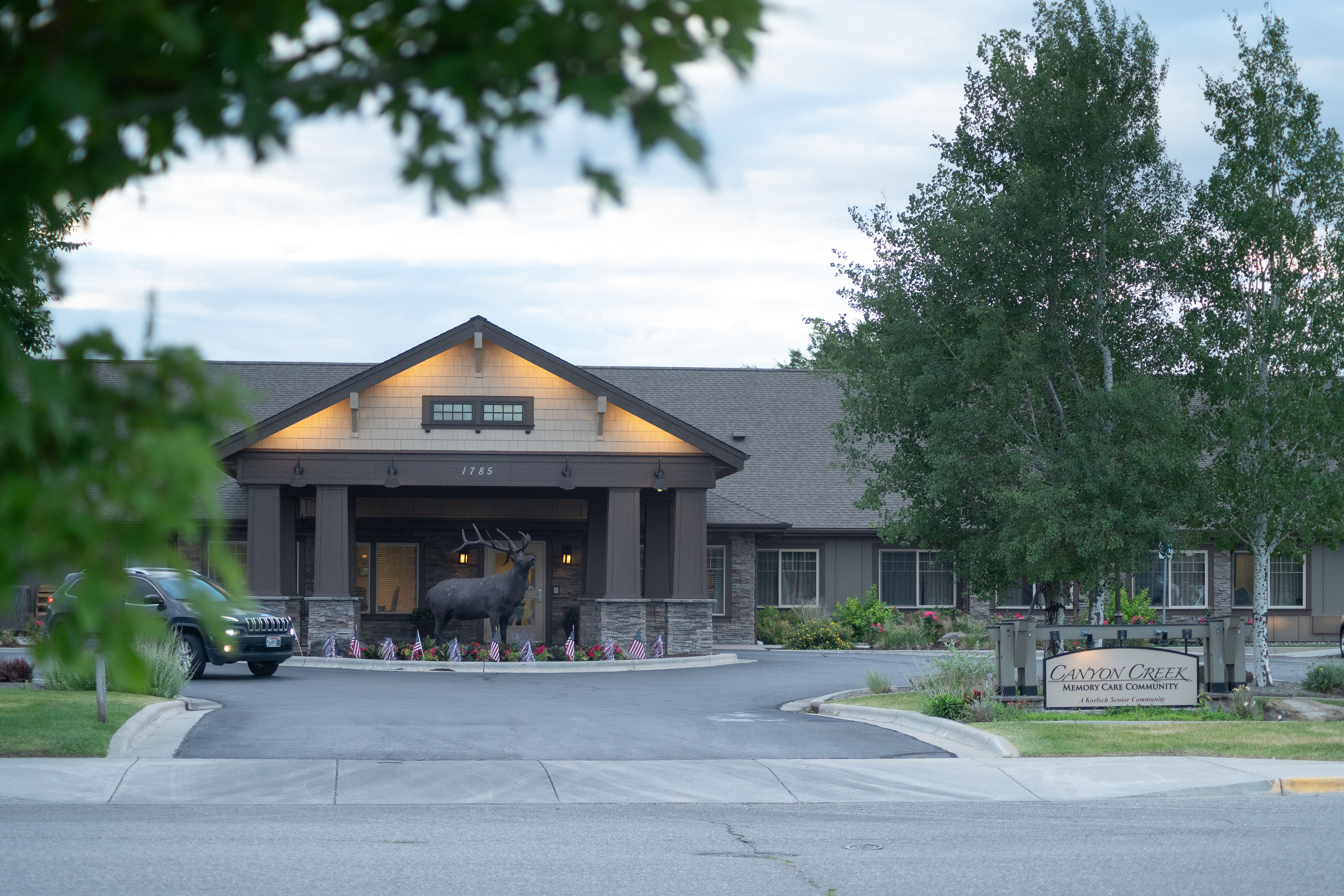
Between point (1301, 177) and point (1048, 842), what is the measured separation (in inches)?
578

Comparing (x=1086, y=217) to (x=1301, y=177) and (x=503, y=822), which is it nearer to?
(x=1301, y=177)

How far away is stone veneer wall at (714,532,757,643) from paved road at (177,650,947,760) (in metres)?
9.12

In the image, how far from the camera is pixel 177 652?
61.9ft

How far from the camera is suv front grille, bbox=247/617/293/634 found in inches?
856

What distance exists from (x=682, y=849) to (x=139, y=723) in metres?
8.25

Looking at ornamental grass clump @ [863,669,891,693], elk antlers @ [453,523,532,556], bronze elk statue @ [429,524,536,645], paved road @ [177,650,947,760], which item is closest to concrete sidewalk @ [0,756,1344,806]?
paved road @ [177,650,947,760]

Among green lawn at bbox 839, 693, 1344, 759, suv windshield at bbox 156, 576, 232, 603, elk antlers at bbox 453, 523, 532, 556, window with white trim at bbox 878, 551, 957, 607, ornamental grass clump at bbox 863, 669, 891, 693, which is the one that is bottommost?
ornamental grass clump at bbox 863, 669, 891, 693

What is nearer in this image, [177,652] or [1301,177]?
[177,652]

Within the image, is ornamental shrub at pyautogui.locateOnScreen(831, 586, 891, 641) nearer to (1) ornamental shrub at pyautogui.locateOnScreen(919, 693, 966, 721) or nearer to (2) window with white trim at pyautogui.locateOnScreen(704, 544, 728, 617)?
(2) window with white trim at pyautogui.locateOnScreen(704, 544, 728, 617)

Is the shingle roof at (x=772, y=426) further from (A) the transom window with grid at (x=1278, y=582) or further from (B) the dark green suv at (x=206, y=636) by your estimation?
(B) the dark green suv at (x=206, y=636)

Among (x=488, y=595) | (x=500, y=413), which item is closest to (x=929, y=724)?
(x=488, y=595)

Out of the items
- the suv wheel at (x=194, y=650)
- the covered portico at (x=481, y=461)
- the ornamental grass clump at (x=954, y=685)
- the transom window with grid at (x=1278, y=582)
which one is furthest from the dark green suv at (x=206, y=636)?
the transom window with grid at (x=1278, y=582)

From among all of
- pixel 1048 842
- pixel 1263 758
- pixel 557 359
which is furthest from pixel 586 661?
pixel 1048 842

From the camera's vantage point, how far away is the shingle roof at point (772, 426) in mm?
36031
